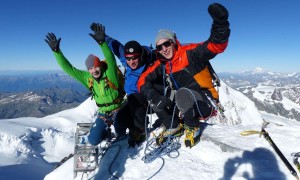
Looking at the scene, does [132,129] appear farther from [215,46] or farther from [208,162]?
[215,46]

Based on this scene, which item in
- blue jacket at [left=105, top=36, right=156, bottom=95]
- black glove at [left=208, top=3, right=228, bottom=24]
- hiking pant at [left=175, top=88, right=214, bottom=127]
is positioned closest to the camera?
black glove at [left=208, top=3, right=228, bottom=24]

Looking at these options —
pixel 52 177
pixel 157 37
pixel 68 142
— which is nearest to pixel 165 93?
pixel 157 37

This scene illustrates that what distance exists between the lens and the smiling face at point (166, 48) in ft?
23.5

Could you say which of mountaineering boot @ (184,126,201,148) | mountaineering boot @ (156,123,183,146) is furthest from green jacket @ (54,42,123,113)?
mountaineering boot @ (184,126,201,148)

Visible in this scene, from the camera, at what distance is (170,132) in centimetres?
812

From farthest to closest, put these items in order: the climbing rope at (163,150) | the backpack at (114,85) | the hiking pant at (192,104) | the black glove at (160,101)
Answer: the backpack at (114,85), the climbing rope at (163,150), the hiking pant at (192,104), the black glove at (160,101)

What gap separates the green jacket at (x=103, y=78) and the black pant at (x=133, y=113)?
375 mm

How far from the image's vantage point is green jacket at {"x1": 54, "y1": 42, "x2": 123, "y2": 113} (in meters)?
8.03

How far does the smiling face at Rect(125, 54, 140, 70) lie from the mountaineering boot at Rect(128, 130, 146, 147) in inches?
83.0

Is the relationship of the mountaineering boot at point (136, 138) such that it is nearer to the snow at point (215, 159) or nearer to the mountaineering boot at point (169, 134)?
the snow at point (215, 159)

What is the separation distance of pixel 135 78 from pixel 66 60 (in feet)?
7.07

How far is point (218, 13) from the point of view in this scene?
5.46m

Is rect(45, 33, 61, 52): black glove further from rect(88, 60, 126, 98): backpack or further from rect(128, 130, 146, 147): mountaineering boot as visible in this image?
rect(128, 130, 146, 147): mountaineering boot

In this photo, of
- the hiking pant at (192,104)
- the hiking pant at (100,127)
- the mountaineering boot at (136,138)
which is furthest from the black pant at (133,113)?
the hiking pant at (192,104)
